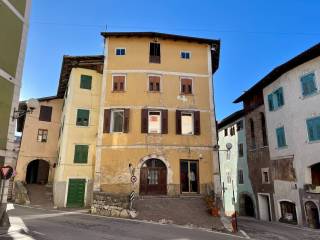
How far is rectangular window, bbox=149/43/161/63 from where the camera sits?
2292 cm

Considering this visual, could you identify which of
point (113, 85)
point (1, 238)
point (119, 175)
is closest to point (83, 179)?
point (119, 175)

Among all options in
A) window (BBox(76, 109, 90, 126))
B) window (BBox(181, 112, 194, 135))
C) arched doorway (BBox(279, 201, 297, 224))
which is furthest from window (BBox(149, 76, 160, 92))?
arched doorway (BBox(279, 201, 297, 224))

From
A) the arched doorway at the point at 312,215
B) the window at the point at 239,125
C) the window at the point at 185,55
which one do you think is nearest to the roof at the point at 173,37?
the window at the point at 185,55

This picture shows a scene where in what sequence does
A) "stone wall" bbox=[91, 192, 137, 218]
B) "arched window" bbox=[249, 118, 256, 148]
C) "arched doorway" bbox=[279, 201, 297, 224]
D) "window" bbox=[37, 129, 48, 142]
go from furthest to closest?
"window" bbox=[37, 129, 48, 142], "arched window" bbox=[249, 118, 256, 148], "arched doorway" bbox=[279, 201, 297, 224], "stone wall" bbox=[91, 192, 137, 218]

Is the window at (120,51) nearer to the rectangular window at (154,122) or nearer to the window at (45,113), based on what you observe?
the rectangular window at (154,122)

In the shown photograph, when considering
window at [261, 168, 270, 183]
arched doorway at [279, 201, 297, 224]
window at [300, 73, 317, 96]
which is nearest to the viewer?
window at [300, 73, 317, 96]

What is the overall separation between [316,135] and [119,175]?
14023mm

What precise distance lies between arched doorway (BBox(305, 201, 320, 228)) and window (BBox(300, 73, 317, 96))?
7.62 metres

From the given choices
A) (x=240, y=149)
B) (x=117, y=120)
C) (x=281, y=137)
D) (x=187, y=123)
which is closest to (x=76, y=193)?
(x=117, y=120)

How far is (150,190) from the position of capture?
65.6 feet

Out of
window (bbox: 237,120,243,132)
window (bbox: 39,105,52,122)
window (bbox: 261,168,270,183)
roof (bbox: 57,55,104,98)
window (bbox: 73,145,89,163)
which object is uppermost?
roof (bbox: 57,55,104,98)

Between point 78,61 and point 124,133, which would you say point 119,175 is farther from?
point 78,61

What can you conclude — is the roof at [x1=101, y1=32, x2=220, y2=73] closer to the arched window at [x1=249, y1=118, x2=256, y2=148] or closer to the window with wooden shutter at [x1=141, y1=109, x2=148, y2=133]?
the window with wooden shutter at [x1=141, y1=109, x2=148, y2=133]

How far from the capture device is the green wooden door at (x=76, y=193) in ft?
72.1
